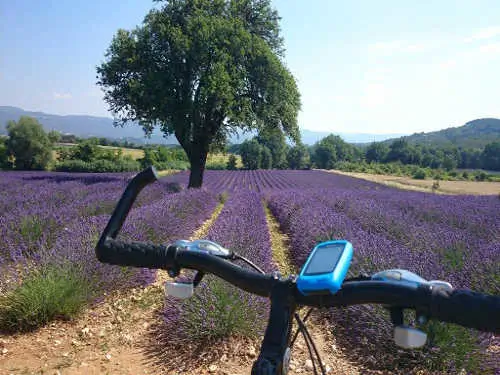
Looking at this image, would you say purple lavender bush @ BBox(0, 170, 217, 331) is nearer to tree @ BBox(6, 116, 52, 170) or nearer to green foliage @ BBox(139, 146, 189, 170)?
tree @ BBox(6, 116, 52, 170)

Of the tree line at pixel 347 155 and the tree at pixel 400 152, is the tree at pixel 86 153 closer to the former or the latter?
the tree line at pixel 347 155

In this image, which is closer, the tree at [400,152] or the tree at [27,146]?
the tree at [27,146]

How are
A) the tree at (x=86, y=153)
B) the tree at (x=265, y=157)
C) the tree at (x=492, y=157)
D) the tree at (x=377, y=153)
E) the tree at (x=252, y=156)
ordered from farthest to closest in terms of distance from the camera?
the tree at (x=377, y=153), the tree at (x=492, y=157), the tree at (x=265, y=157), the tree at (x=252, y=156), the tree at (x=86, y=153)

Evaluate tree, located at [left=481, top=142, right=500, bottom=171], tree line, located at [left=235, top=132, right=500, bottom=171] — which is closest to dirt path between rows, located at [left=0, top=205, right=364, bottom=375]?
tree line, located at [left=235, top=132, right=500, bottom=171]

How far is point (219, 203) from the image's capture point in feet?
46.0

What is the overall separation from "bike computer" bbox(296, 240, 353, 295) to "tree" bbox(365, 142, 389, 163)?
106 meters

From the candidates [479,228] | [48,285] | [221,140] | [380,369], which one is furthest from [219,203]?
[380,369]

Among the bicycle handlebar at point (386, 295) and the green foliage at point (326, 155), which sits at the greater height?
the green foliage at point (326, 155)

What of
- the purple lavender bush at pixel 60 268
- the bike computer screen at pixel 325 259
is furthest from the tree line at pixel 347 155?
the bike computer screen at pixel 325 259

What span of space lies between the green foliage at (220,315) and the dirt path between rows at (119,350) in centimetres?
11

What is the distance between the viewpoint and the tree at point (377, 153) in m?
101

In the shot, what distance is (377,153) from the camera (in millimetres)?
102500

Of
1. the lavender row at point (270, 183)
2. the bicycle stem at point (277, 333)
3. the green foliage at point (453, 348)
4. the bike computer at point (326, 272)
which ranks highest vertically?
the bike computer at point (326, 272)

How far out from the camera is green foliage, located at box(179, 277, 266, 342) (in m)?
3.16
